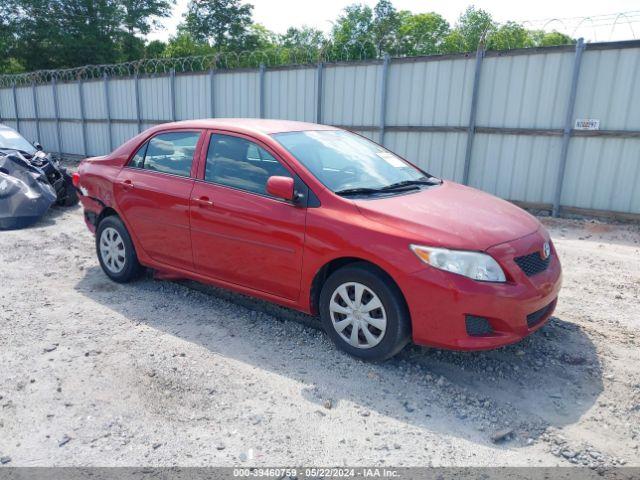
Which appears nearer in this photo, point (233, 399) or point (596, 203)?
point (233, 399)

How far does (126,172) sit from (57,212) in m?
4.82

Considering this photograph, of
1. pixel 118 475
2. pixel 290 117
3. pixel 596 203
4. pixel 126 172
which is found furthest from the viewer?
pixel 290 117

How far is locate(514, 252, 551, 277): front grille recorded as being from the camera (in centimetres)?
336

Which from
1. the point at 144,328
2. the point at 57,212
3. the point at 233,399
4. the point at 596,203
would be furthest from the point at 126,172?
the point at 596,203

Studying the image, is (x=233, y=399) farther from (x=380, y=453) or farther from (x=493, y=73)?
(x=493, y=73)

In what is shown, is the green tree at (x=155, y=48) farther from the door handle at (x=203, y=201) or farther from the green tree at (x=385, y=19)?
the door handle at (x=203, y=201)

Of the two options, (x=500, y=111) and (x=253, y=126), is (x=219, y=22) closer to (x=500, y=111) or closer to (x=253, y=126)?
(x=500, y=111)

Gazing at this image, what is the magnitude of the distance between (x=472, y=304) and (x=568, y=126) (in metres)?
6.16

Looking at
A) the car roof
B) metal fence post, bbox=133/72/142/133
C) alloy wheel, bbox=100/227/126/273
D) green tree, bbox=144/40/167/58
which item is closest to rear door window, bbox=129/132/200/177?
the car roof

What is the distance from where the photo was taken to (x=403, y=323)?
11.0 feet

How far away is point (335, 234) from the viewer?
355 centimetres

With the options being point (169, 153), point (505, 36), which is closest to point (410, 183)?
point (169, 153)

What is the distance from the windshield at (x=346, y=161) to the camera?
12.9 feet

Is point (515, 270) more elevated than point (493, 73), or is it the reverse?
point (493, 73)
